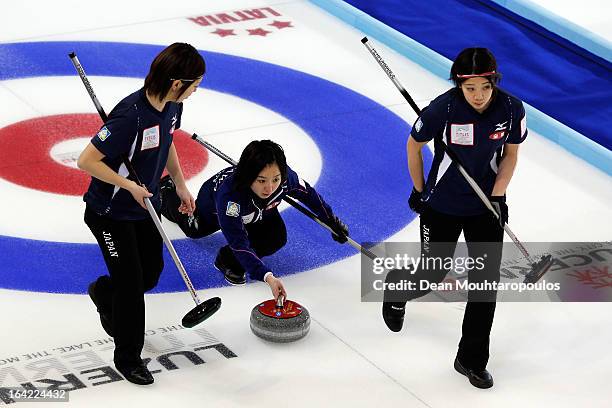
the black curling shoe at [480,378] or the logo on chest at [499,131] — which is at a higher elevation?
the logo on chest at [499,131]

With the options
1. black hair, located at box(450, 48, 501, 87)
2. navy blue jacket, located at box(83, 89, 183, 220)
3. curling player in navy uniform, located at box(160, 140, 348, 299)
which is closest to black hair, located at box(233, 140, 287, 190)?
curling player in navy uniform, located at box(160, 140, 348, 299)

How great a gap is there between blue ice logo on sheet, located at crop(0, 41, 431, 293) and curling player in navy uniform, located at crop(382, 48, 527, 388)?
114 cm

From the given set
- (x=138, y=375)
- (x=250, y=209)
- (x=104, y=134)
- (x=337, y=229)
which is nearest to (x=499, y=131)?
(x=337, y=229)

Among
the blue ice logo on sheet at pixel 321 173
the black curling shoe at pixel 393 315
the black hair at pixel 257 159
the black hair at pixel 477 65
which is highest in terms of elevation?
the black hair at pixel 477 65

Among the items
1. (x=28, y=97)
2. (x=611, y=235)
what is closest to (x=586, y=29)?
(x=611, y=235)

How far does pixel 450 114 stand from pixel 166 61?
117cm

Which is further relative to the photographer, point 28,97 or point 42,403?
point 28,97

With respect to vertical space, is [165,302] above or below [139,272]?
below

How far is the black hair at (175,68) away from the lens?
4609 millimetres

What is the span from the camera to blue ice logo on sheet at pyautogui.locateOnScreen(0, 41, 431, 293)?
5973 mm

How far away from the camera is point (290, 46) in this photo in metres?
9.12

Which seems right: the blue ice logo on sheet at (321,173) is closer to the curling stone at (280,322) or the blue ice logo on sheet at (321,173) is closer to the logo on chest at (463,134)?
the curling stone at (280,322)

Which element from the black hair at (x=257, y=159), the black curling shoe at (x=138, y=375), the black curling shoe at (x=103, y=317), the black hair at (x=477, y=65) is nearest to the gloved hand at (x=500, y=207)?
the black hair at (x=477, y=65)

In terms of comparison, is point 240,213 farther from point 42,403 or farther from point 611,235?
point 611,235
